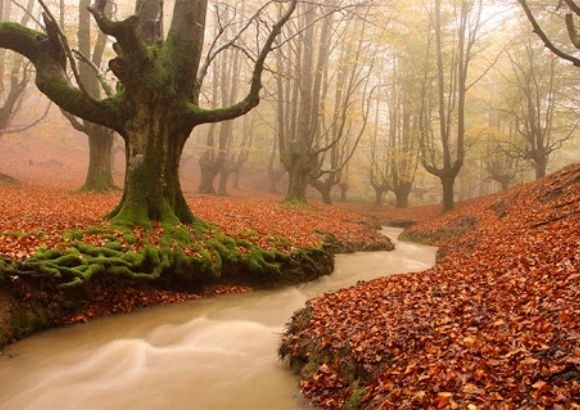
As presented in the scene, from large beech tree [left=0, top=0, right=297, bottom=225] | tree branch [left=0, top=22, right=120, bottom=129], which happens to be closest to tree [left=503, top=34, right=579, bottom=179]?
large beech tree [left=0, top=0, right=297, bottom=225]

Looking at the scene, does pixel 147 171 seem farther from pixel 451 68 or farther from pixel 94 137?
pixel 451 68

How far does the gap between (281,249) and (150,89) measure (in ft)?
16.0

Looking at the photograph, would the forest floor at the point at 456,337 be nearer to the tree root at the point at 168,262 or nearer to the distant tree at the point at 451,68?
the tree root at the point at 168,262

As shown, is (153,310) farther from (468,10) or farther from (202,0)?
(468,10)

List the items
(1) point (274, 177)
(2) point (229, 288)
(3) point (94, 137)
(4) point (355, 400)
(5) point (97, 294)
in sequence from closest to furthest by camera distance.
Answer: (4) point (355, 400) < (5) point (97, 294) < (2) point (229, 288) < (3) point (94, 137) < (1) point (274, 177)

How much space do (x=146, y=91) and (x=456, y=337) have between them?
8018 millimetres

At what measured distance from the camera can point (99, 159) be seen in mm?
18891

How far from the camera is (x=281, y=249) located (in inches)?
446

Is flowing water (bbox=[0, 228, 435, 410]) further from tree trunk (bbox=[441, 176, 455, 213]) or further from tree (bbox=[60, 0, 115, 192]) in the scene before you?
tree trunk (bbox=[441, 176, 455, 213])

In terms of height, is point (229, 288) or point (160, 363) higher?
point (229, 288)

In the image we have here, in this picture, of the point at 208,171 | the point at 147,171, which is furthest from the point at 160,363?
the point at 208,171

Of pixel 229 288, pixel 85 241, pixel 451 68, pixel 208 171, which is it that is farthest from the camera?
pixel 208 171

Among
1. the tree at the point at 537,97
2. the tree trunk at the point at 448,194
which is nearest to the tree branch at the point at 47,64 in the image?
the tree trunk at the point at 448,194

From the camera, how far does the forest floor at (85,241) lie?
6.69m
